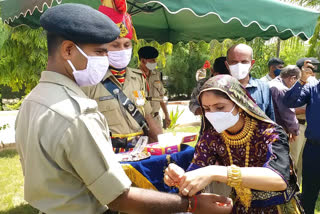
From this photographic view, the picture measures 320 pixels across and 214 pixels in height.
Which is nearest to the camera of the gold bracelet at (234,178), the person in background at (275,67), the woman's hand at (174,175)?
the gold bracelet at (234,178)

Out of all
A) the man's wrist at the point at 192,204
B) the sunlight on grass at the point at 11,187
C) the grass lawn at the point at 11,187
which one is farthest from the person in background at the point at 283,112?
the sunlight on grass at the point at 11,187

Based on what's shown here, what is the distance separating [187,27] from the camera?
5684mm

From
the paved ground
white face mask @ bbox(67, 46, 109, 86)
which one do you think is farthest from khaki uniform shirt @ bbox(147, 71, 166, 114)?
the paved ground

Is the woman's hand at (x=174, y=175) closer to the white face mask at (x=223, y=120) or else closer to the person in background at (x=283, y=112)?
the white face mask at (x=223, y=120)

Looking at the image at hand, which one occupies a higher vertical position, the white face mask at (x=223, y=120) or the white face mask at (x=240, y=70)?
the white face mask at (x=240, y=70)

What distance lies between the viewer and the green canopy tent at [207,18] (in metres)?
2.78

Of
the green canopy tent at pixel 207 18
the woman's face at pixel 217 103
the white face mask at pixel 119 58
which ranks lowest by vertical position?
the woman's face at pixel 217 103

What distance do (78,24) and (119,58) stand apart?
145cm

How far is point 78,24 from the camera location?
3.96 feet

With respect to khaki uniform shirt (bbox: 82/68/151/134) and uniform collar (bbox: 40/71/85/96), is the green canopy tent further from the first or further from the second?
uniform collar (bbox: 40/71/85/96)

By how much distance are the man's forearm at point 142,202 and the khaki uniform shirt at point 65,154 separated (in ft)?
0.16

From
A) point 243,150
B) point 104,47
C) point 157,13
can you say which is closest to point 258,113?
point 243,150

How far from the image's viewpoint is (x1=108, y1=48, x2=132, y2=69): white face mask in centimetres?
264

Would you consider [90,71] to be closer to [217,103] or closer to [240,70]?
[217,103]
